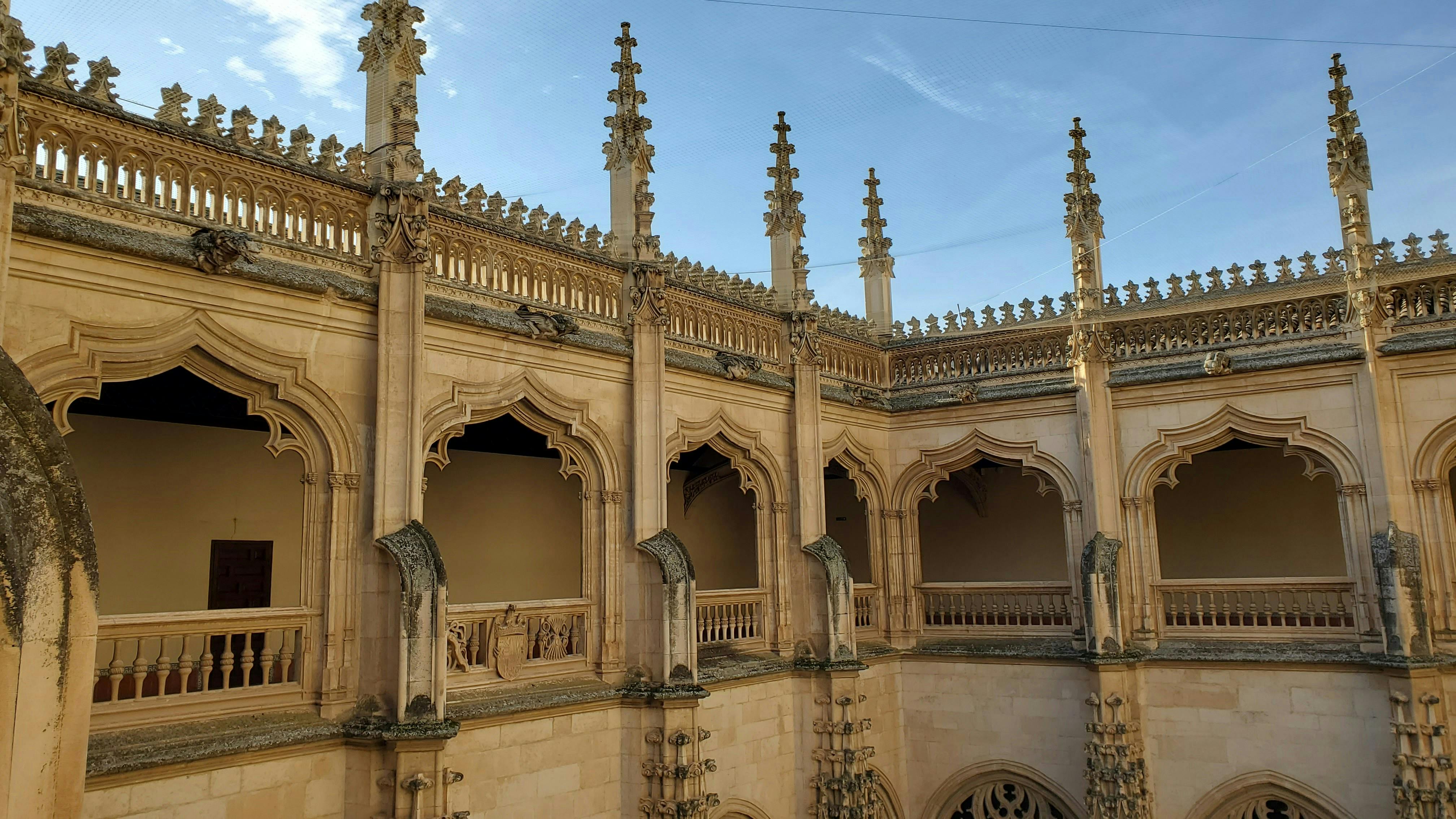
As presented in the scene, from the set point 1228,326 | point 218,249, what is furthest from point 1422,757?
point 218,249

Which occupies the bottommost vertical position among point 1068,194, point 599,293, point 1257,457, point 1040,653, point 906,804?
point 906,804

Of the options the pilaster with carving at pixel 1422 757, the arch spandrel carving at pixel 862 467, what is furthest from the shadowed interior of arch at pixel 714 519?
the pilaster with carving at pixel 1422 757

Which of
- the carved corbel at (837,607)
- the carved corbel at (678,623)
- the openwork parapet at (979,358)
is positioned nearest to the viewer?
the carved corbel at (678,623)

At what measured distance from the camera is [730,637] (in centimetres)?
1430

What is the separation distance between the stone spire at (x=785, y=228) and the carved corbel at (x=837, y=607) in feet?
11.9

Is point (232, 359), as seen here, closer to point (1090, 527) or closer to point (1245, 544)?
point (1090, 527)

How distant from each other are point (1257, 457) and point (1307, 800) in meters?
5.91

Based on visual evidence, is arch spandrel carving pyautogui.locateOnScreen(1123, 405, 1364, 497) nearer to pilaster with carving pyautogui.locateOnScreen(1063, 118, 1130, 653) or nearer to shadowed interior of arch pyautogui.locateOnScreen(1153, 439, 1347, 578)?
pilaster with carving pyautogui.locateOnScreen(1063, 118, 1130, 653)

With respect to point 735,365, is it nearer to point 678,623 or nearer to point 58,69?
point 678,623

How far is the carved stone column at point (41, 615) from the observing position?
5.12 meters

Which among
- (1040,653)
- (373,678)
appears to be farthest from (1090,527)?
(373,678)

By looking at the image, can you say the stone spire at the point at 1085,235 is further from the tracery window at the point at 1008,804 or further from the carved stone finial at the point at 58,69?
the carved stone finial at the point at 58,69

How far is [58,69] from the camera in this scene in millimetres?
8633

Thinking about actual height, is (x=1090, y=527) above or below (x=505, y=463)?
below
